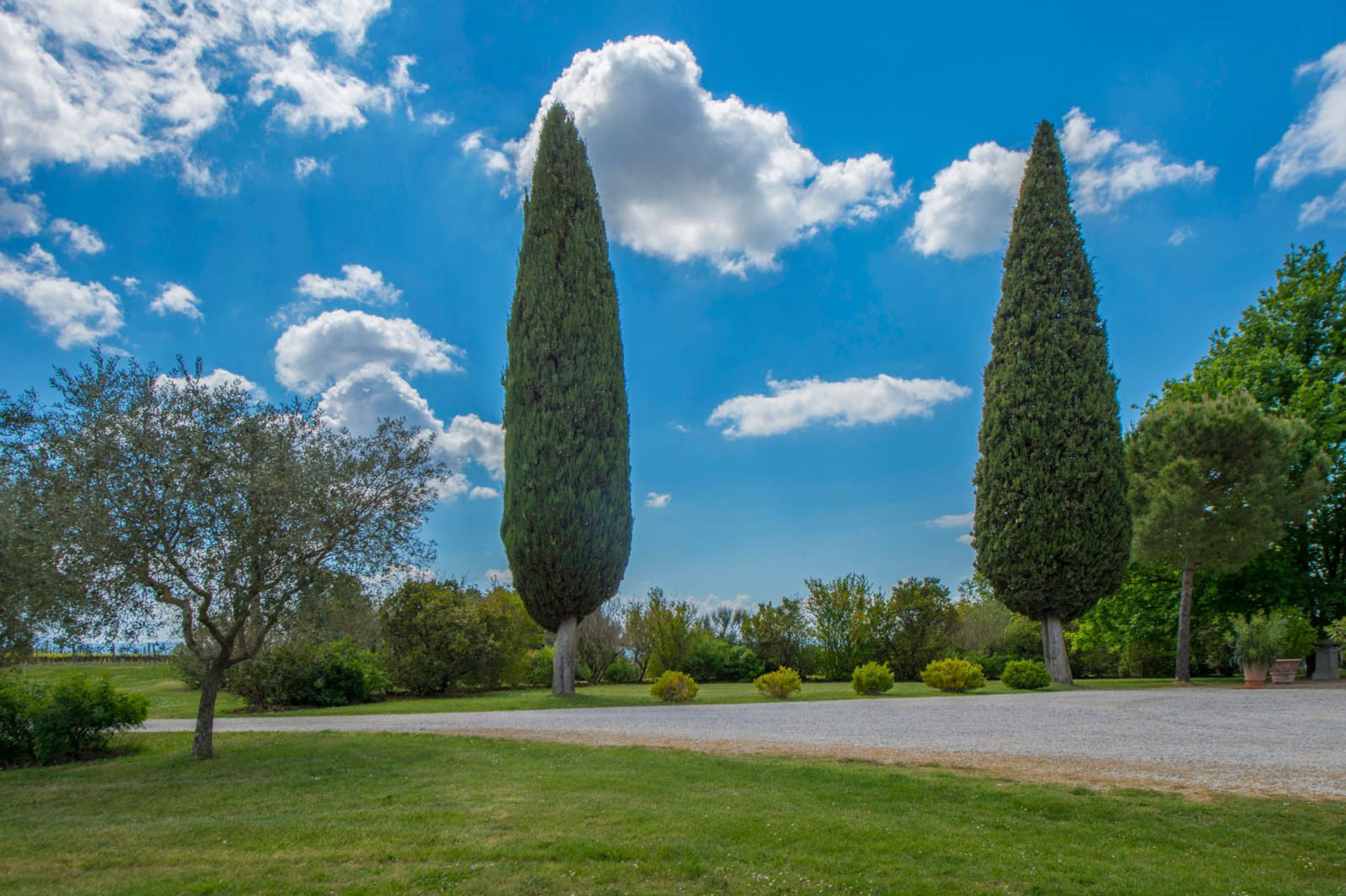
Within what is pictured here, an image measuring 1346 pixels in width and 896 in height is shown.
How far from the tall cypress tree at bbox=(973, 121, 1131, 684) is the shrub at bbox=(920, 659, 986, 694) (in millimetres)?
3612

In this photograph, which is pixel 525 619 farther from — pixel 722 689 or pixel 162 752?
pixel 162 752

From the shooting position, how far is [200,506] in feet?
31.6

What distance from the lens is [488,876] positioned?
16.2 feet

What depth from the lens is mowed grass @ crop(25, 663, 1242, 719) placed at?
56.3 ft

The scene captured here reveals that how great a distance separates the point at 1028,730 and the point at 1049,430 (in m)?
13.6

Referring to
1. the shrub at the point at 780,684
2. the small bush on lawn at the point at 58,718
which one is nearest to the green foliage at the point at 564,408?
the shrub at the point at 780,684

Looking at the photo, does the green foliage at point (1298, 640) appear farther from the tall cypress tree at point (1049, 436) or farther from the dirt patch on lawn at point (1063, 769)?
the dirt patch on lawn at point (1063, 769)

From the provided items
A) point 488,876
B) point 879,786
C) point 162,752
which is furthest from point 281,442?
point 879,786

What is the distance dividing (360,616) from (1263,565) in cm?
2736

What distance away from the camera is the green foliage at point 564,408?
2031 centimetres

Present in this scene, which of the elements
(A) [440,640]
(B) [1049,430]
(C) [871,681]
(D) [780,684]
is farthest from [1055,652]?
(A) [440,640]

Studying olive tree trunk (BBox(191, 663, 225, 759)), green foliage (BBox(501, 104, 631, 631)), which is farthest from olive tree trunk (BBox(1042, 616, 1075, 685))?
olive tree trunk (BBox(191, 663, 225, 759))

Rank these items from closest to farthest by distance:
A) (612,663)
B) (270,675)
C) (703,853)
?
(703,853) → (270,675) → (612,663)

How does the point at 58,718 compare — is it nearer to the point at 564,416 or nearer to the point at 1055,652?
the point at 564,416
